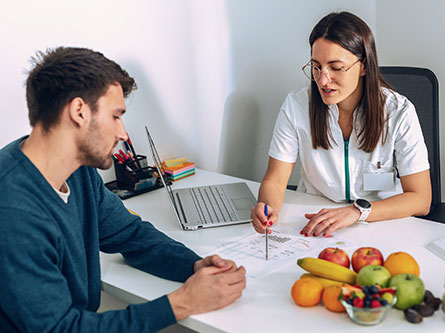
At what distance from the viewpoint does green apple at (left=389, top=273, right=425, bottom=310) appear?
3.59ft

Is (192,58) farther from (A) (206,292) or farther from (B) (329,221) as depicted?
(A) (206,292)

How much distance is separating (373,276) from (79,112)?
2.37 ft

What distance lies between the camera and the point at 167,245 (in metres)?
1.42

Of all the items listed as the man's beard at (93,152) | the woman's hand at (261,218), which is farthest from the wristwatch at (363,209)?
the man's beard at (93,152)

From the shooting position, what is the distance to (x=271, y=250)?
1.45m

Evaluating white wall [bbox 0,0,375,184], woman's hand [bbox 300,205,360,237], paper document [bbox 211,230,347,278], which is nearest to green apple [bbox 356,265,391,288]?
paper document [bbox 211,230,347,278]

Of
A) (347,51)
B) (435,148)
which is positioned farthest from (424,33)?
(347,51)

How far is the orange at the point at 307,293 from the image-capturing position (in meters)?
1.15

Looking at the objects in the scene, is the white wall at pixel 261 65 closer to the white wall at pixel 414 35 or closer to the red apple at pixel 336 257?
the white wall at pixel 414 35

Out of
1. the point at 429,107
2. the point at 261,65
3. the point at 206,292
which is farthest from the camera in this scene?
the point at 261,65

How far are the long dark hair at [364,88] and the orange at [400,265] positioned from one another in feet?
2.26

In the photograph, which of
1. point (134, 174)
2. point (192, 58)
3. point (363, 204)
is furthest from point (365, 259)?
point (192, 58)

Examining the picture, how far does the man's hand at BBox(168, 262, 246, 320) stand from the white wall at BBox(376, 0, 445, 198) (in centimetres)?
181

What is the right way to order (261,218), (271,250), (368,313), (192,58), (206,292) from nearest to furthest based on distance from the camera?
1. (368,313)
2. (206,292)
3. (271,250)
4. (261,218)
5. (192,58)
